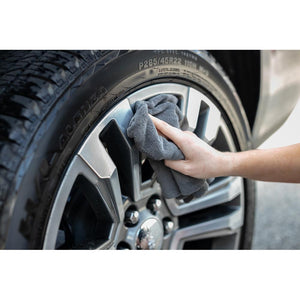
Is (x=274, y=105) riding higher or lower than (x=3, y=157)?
higher

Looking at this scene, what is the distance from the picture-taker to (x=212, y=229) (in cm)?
140

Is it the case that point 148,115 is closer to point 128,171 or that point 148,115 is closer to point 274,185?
point 128,171

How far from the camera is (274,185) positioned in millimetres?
1849

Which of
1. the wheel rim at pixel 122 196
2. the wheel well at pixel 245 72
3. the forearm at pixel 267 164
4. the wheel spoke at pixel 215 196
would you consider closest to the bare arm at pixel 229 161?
the forearm at pixel 267 164

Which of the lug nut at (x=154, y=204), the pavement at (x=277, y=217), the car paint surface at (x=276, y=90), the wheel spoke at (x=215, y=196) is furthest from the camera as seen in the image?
the pavement at (x=277, y=217)

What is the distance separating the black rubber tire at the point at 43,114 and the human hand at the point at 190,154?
0.44 feet

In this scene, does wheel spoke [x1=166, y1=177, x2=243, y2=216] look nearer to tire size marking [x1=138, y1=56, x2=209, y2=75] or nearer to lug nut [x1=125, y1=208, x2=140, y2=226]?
lug nut [x1=125, y1=208, x2=140, y2=226]

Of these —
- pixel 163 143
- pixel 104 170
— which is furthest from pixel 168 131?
pixel 104 170

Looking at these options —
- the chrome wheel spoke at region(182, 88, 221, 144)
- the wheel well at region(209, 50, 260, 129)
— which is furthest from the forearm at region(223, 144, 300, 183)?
the wheel well at region(209, 50, 260, 129)

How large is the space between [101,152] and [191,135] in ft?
0.87

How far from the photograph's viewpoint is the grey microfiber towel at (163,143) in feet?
3.09

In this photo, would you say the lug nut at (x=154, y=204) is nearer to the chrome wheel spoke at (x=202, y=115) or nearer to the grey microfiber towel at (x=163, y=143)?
the grey microfiber towel at (x=163, y=143)

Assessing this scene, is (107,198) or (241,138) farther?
(241,138)
